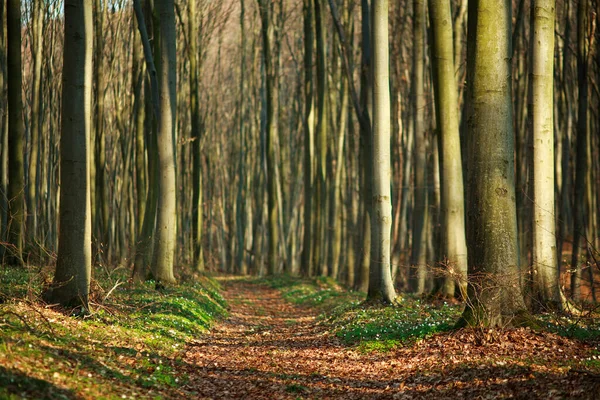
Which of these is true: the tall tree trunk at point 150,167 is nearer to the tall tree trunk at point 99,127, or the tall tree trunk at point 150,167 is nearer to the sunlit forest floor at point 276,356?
the tall tree trunk at point 99,127

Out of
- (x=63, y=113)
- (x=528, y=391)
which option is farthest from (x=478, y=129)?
(x=63, y=113)

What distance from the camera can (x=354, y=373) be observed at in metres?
9.42

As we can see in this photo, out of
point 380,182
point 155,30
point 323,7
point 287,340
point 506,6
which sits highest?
point 323,7

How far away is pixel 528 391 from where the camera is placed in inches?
281

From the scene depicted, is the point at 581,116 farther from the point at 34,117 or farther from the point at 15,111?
the point at 34,117

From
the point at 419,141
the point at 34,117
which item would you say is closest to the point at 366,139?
the point at 419,141

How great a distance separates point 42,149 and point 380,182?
1534cm

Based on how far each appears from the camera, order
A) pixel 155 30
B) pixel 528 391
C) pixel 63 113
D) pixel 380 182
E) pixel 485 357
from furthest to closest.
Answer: pixel 155 30 < pixel 380 182 < pixel 63 113 < pixel 485 357 < pixel 528 391

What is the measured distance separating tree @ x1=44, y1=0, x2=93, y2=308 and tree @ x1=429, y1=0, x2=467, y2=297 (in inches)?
295

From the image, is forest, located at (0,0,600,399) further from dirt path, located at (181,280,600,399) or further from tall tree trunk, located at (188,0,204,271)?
tall tree trunk, located at (188,0,204,271)

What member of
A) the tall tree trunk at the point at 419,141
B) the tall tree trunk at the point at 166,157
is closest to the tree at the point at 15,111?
the tall tree trunk at the point at 166,157

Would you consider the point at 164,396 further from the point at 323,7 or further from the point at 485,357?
the point at 323,7

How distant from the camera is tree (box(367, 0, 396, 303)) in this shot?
1475 cm

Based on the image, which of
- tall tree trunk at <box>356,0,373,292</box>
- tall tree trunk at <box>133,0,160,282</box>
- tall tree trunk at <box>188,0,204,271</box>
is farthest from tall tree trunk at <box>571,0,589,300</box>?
tall tree trunk at <box>188,0,204,271</box>
